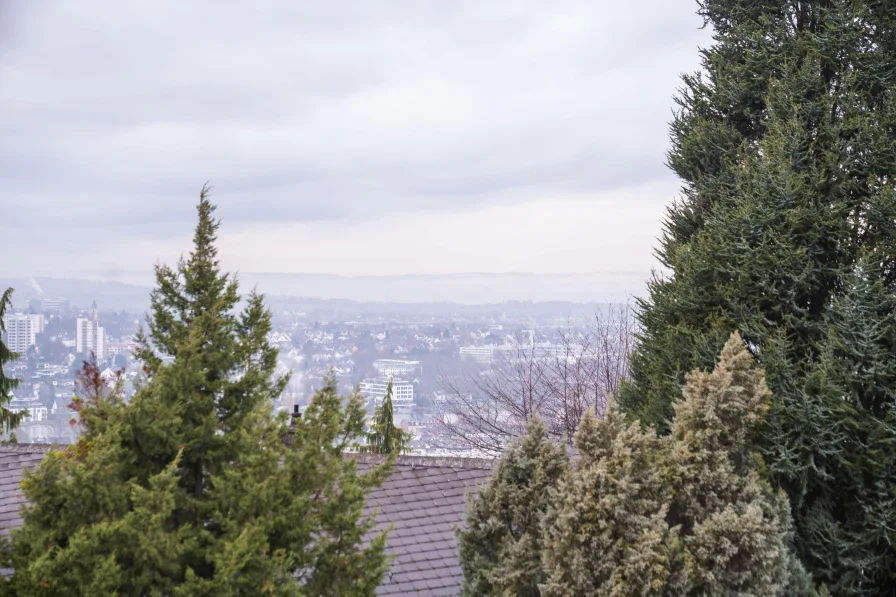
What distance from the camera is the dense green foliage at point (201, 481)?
3814mm

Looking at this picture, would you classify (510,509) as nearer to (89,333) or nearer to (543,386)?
(543,386)

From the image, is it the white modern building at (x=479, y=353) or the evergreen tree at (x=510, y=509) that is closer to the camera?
the evergreen tree at (x=510, y=509)

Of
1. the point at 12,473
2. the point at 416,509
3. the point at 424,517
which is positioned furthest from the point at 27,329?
the point at 424,517

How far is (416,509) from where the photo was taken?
8266mm

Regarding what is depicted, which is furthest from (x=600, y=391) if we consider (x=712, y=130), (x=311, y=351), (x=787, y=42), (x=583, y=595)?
(x=583, y=595)

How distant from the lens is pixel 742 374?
616 centimetres

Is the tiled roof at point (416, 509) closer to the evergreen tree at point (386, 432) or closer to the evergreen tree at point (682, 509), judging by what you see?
the evergreen tree at point (682, 509)

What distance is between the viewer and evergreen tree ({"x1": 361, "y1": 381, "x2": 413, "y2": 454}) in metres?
14.6

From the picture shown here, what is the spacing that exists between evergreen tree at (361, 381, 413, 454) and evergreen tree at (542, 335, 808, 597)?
30.3 feet

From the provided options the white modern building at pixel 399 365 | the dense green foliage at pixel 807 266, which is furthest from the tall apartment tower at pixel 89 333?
the dense green foliage at pixel 807 266

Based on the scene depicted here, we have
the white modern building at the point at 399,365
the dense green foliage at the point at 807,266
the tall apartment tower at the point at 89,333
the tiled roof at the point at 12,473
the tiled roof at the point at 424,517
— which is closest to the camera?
the dense green foliage at the point at 807,266

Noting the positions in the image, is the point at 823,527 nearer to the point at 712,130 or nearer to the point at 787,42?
the point at 712,130

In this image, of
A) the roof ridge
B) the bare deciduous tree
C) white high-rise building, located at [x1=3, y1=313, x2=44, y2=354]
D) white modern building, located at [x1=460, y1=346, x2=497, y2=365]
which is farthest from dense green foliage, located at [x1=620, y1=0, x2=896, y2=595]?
white high-rise building, located at [x1=3, y1=313, x2=44, y2=354]

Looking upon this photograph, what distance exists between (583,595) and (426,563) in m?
2.72
